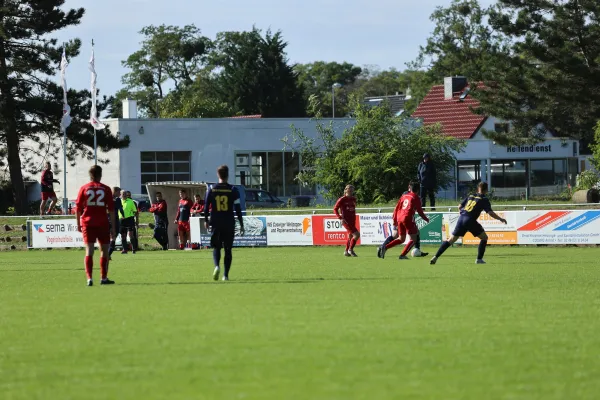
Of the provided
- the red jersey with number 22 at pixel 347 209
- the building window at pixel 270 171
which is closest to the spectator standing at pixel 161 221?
the red jersey with number 22 at pixel 347 209

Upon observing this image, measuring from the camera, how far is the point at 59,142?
57.8 m

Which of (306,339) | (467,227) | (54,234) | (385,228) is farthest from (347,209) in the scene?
(306,339)

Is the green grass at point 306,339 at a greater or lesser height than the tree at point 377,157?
lesser

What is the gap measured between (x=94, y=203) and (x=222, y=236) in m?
2.18

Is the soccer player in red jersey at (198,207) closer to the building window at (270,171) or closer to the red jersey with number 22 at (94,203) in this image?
the red jersey with number 22 at (94,203)

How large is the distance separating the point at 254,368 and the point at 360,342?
1641 millimetres

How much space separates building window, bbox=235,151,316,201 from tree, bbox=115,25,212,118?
148ft

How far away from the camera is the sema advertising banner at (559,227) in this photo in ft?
109

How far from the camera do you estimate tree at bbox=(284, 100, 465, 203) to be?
47188mm

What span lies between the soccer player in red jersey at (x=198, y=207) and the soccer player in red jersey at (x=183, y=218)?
46cm

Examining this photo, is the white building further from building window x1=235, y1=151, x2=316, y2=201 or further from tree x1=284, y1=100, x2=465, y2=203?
tree x1=284, y1=100, x2=465, y2=203

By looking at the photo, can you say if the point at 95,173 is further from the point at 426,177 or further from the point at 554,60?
the point at 554,60

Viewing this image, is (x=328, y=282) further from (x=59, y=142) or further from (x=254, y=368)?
(x=59, y=142)

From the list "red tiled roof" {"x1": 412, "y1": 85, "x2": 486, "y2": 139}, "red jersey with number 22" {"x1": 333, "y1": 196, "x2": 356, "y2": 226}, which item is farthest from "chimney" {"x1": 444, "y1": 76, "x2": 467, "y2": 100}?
"red jersey with number 22" {"x1": 333, "y1": 196, "x2": 356, "y2": 226}
